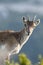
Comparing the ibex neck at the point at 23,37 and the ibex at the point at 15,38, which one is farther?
the ibex neck at the point at 23,37

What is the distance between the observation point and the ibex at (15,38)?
13.9m

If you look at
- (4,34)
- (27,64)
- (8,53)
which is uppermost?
(27,64)

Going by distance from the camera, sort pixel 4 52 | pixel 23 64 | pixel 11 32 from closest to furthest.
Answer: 1. pixel 23 64
2. pixel 4 52
3. pixel 11 32

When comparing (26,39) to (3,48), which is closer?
(3,48)

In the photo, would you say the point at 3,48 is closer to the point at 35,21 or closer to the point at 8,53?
the point at 8,53

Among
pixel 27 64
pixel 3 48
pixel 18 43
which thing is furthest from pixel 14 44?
pixel 27 64

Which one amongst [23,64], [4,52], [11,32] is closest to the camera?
[23,64]

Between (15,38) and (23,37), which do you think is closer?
(15,38)

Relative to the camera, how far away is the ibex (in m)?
13.9

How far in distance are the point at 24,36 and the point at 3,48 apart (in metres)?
1.70

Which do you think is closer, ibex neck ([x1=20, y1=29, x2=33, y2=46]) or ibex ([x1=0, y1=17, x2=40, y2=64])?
ibex ([x1=0, y1=17, x2=40, y2=64])

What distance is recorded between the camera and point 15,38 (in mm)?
14508

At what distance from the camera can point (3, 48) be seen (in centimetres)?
1360

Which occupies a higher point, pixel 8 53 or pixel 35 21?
pixel 35 21
